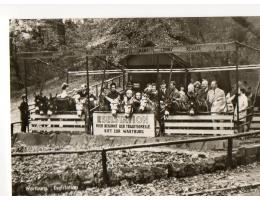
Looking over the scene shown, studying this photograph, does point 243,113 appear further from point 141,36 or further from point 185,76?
point 141,36

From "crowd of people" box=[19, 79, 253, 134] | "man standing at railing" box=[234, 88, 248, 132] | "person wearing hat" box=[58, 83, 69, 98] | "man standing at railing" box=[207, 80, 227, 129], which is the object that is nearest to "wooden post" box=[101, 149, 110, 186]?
"crowd of people" box=[19, 79, 253, 134]

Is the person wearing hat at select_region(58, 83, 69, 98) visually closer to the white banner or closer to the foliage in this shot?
the foliage

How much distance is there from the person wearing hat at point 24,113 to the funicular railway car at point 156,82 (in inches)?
22.8

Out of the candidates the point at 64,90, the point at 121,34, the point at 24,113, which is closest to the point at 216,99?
the point at 121,34

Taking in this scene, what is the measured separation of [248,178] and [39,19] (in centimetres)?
296

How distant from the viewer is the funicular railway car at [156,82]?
532 cm

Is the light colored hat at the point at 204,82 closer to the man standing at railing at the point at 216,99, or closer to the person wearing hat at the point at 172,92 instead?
the man standing at railing at the point at 216,99

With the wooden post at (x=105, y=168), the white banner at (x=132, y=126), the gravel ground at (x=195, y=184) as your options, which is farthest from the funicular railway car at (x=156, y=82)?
the gravel ground at (x=195, y=184)

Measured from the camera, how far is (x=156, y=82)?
17.9ft

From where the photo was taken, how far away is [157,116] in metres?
5.50

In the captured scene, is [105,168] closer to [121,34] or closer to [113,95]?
[113,95]

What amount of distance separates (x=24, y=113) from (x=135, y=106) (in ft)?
4.38

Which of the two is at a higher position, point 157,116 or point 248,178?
point 157,116
